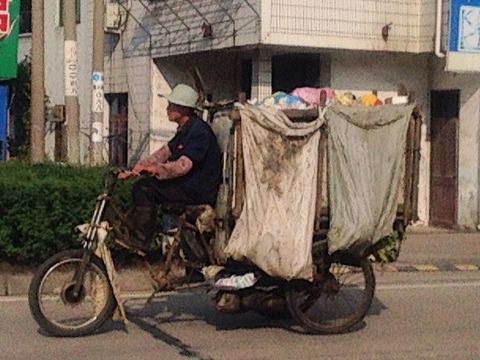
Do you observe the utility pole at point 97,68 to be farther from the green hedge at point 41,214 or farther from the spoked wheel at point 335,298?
the spoked wheel at point 335,298

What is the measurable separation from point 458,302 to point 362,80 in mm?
7257

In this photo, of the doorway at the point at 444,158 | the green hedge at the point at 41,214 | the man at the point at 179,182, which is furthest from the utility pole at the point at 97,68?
the doorway at the point at 444,158

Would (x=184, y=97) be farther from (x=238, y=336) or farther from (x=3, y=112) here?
(x=3, y=112)

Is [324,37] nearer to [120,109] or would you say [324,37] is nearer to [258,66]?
[258,66]

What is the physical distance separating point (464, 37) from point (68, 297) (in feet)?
31.5

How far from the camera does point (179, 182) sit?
8.27 meters

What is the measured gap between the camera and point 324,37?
15805mm

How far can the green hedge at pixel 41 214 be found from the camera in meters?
10.4

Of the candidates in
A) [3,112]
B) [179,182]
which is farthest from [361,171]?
[3,112]

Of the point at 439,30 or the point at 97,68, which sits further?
the point at 439,30

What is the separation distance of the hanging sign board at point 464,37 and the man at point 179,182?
8.35m

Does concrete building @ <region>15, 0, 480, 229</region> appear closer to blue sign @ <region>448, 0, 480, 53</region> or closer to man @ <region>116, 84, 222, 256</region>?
blue sign @ <region>448, 0, 480, 53</region>

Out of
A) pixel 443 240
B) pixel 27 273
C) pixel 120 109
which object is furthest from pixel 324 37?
pixel 27 273

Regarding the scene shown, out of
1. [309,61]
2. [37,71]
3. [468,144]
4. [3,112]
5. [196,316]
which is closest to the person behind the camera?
[196,316]
